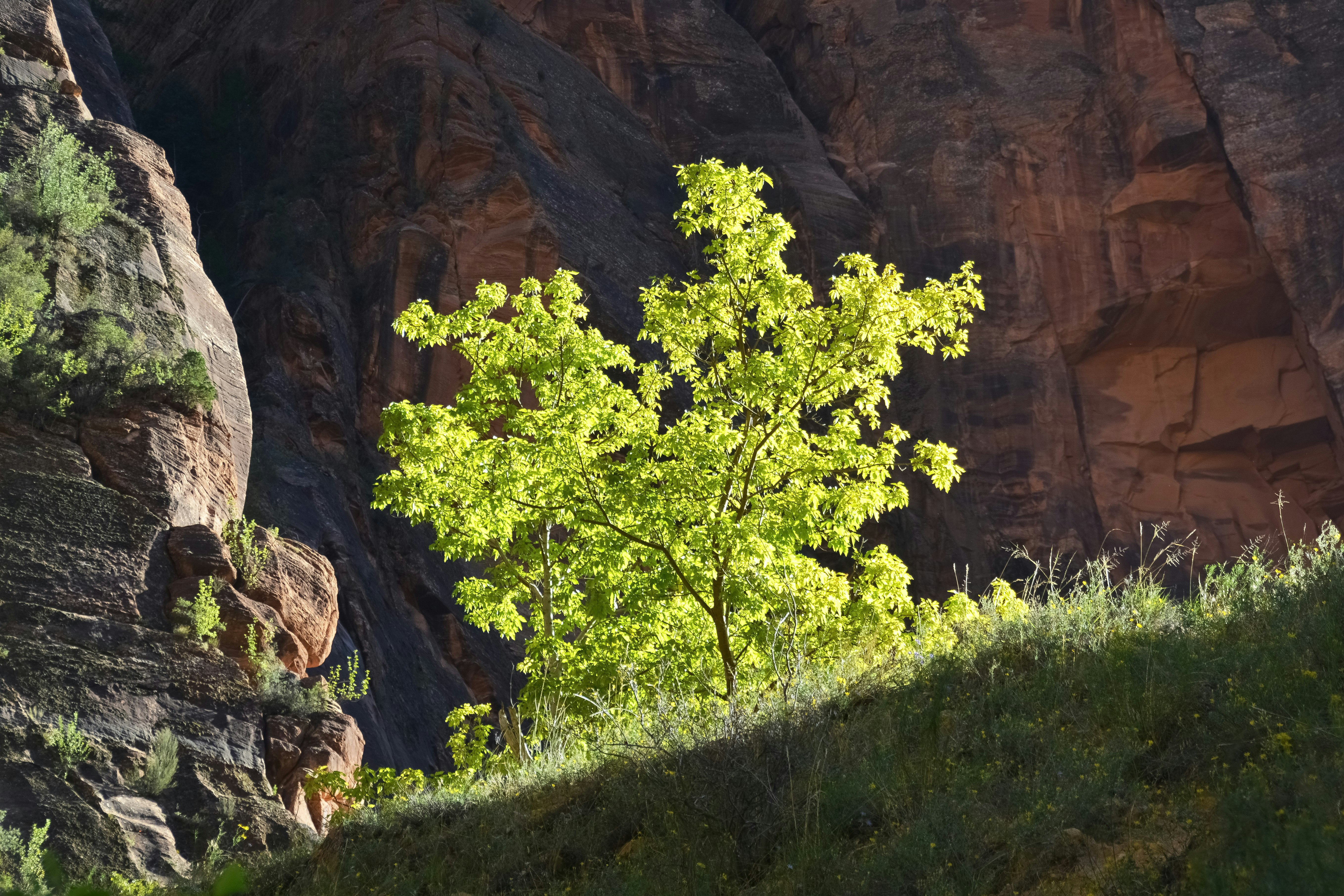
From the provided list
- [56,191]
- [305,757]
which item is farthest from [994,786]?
[56,191]

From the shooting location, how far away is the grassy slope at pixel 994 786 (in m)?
4.41

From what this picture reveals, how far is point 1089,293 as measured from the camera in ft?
102

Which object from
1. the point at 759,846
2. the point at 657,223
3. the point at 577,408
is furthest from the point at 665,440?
the point at 657,223

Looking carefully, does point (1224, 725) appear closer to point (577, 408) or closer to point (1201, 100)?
point (577, 408)

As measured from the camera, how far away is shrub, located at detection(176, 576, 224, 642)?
37.9 feet

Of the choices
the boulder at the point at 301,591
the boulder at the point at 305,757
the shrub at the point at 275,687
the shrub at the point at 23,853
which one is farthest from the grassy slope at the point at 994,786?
the boulder at the point at 301,591

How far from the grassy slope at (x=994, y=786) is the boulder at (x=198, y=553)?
5.25m

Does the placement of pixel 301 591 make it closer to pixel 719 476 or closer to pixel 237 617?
pixel 237 617

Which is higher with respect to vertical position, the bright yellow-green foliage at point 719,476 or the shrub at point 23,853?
the bright yellow-green foliage at point 719,476

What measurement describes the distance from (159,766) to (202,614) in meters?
1.72

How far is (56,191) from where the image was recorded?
13852 mm

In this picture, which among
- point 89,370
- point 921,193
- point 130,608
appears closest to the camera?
point 130,608

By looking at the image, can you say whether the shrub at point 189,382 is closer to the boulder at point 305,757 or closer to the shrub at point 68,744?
the boulder at point 305,757

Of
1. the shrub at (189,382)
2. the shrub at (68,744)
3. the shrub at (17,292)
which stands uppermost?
the shrub at (17,292)
